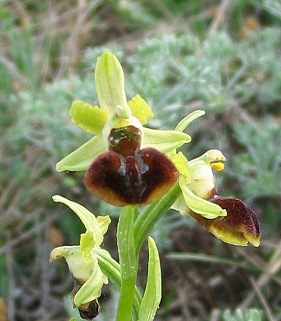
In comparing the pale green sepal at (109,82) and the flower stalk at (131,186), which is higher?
the pale green sepal at (109,82)

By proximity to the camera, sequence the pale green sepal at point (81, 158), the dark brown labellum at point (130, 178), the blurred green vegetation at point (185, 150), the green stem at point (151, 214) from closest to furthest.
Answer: the dark brown labellum at point (130, 178) < the pale green sepal at point (81, 158) < the green stem at point (151, 214) < the blurred green vegetation at point (185, 150)

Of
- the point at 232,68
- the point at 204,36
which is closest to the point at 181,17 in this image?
the point at 204,36

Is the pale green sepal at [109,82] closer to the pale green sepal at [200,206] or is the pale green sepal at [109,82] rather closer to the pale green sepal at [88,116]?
the pale green sepal at [88,116]

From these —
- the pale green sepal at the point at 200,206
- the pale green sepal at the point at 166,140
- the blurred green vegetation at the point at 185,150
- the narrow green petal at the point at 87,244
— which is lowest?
the blurred green vegetation at the point at 185,150

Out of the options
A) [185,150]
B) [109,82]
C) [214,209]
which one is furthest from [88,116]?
[185,150]

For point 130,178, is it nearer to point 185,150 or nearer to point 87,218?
point 87,218

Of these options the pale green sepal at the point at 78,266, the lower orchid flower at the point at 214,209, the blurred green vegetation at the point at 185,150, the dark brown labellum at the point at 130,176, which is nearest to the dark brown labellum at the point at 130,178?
the dark brown labellum at the point at 130,176

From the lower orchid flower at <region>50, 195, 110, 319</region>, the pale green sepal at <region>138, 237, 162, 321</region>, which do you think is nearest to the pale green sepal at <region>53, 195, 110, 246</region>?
the lower orchid flower at <region>50, 195, 110, 319</region>
